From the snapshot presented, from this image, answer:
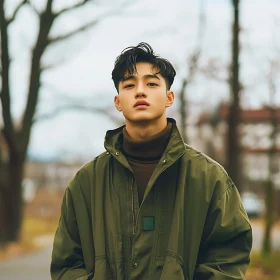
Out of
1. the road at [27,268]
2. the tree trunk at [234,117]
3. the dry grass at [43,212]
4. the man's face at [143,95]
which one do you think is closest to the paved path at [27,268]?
the road at [27,268]

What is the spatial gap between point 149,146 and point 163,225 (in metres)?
0.41

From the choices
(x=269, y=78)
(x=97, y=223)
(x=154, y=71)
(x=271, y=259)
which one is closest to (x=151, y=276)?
(x=97, y=223)

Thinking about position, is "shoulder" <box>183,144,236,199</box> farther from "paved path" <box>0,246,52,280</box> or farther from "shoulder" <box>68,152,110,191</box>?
"paved path" <box>0,246,52,280</box>

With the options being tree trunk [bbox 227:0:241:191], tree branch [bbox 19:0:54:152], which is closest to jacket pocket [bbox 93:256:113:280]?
tree trunk [bbox 227:0:241:191]

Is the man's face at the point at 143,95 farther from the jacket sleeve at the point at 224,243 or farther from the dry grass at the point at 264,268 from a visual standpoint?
the dry grass at the point at 264,268

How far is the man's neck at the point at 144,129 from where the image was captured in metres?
3.03

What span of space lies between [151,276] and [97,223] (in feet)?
1.23

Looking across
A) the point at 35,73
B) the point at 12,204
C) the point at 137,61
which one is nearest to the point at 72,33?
the point at 35,73

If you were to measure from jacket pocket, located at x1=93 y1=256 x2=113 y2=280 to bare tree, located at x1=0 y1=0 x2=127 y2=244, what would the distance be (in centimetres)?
1070

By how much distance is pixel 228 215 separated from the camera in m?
2.92

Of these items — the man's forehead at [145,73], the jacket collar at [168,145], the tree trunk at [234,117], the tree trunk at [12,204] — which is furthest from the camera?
the tree trunk at [12,204]

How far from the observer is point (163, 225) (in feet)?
9.59

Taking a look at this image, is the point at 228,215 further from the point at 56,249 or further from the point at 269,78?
the point at 269,78

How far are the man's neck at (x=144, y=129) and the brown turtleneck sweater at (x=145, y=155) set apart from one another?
2cm
